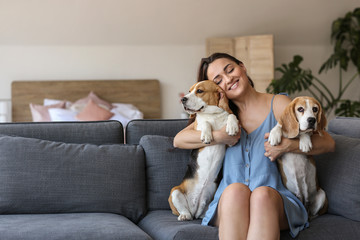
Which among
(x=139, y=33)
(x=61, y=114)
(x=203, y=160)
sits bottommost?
(x=203, y=160)

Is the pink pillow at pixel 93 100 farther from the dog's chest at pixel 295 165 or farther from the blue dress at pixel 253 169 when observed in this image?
the dog's chest at pixel 295 165

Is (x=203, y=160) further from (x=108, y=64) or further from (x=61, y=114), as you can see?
(x=108, y=64)

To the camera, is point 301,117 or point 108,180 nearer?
point 301,117

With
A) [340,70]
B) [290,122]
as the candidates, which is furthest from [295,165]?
[340,70]

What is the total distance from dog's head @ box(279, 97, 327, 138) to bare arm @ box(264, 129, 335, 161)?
0.04m

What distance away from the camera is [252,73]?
17.9 ft

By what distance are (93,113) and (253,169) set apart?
3316 mm

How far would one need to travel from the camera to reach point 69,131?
7.75 ft

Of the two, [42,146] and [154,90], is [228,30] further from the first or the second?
[42,146]

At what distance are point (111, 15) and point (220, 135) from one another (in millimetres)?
3653

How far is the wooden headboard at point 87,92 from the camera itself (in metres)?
5.24

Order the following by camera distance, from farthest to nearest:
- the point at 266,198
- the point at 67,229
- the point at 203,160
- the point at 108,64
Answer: the point at 108,64 → the point at 203,160 → the point at 67,229 → the point at 266,198

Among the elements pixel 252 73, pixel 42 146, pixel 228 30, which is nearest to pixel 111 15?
pixel 228 30

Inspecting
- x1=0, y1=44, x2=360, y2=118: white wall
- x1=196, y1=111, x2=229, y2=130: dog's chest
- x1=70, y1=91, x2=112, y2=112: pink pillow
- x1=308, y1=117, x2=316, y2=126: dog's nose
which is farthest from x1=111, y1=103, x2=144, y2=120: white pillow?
x1=308, y1=117, x2=316, y2=126: dog's nose
